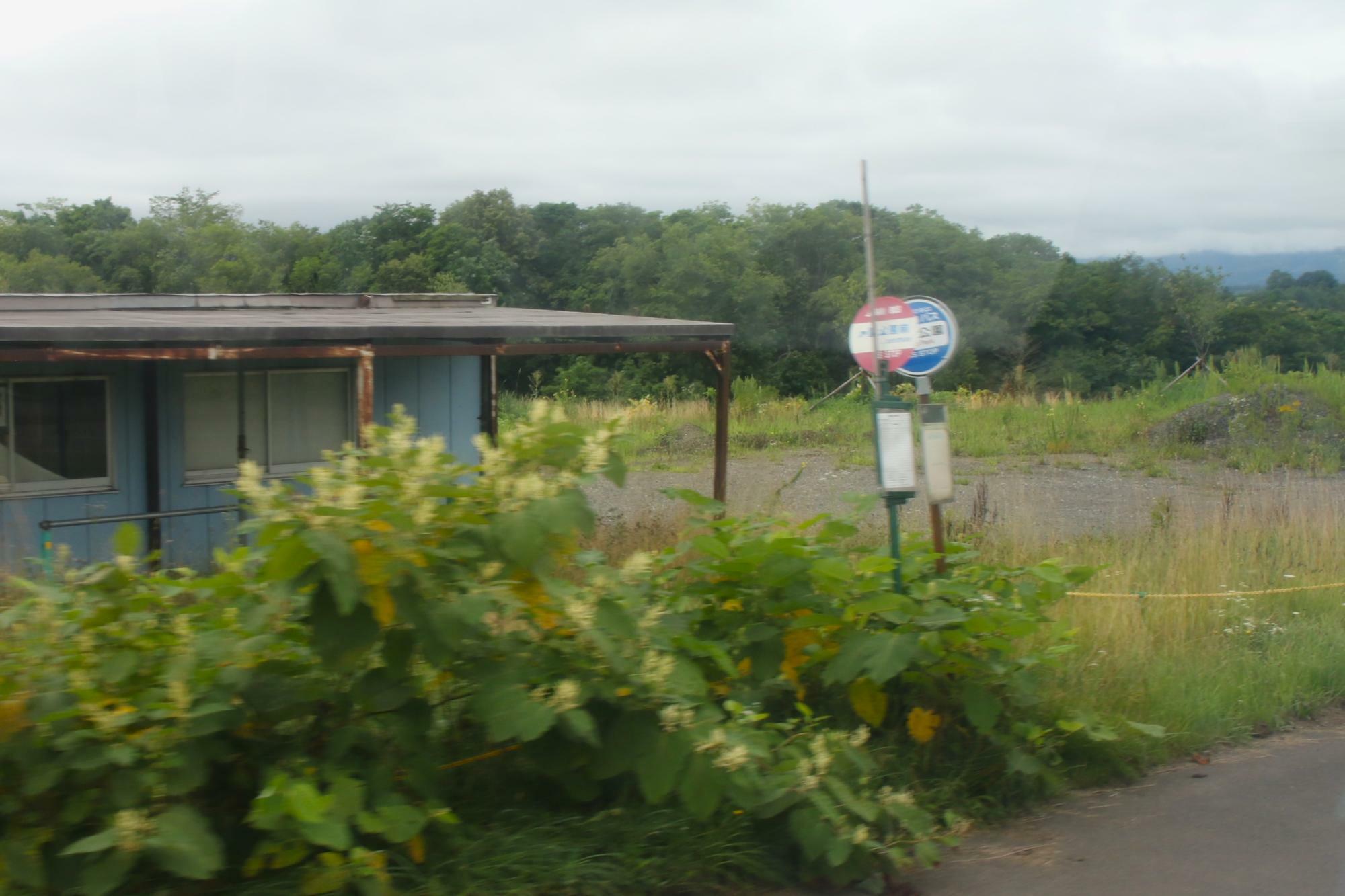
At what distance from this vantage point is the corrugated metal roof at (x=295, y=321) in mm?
9367

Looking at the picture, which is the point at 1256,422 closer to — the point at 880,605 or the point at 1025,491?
the point at 1025,491

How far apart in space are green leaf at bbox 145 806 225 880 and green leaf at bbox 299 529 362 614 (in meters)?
0.65

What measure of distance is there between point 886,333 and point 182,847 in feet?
12.8

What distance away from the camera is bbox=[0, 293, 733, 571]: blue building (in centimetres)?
977

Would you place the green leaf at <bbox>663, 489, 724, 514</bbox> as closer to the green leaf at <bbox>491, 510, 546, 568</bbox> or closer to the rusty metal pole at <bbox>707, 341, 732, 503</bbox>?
the green leaf at <bbox>491, 510, 546, 568</bbox>

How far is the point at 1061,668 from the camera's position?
16.7 ft

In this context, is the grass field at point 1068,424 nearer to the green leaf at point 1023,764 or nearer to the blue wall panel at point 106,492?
the blue wall panel at point 106,492

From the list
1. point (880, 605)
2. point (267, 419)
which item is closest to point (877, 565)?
point (880, 605)

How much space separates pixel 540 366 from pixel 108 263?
11074 millimetres

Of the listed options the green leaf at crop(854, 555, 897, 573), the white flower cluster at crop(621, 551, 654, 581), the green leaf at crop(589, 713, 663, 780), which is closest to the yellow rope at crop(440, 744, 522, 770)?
the green leaf at crop(589, 713, 663, 780)

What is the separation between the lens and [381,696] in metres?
3.40

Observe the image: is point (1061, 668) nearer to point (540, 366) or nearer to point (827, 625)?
point (827, 625)

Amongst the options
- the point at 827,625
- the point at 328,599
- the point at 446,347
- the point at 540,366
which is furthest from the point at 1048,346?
the point at 328,599

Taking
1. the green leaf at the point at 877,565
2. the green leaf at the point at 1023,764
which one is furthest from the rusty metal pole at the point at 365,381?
the green leaf at the point at 1023,764
